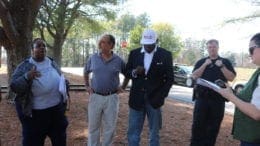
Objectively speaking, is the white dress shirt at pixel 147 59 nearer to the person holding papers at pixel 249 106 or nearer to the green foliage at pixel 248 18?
the person holding papers at pixel 249 106

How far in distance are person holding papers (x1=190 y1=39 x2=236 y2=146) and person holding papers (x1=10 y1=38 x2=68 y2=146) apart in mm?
2139

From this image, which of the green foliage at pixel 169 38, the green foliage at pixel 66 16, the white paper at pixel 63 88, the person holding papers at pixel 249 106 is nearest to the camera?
the person holding papers at pixel 249 106

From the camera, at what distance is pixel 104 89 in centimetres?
630

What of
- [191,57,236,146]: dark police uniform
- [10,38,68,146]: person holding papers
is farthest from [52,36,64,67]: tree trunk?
[10,38,68,146]: person holding papers

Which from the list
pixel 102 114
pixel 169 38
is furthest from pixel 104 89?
pixel 169 38

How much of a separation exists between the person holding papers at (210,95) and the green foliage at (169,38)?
57.4 meters

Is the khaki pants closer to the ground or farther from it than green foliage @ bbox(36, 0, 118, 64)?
closer to the ground

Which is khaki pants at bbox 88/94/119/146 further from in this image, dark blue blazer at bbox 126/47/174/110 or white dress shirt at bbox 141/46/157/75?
white dress shirt at bbox 141/46/157/75

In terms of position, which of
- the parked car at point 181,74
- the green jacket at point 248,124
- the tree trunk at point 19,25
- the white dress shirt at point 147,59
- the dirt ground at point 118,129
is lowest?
the parked car at point 181,74

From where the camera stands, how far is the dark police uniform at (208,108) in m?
6.62

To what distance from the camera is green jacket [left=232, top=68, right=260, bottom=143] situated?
355cm

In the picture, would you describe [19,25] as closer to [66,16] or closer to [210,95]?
[210,95]

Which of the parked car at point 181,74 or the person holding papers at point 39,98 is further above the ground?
the person holding papers at point 39,98

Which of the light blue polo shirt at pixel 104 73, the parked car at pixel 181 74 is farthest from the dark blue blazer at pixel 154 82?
the parked car at pixel 181 74
